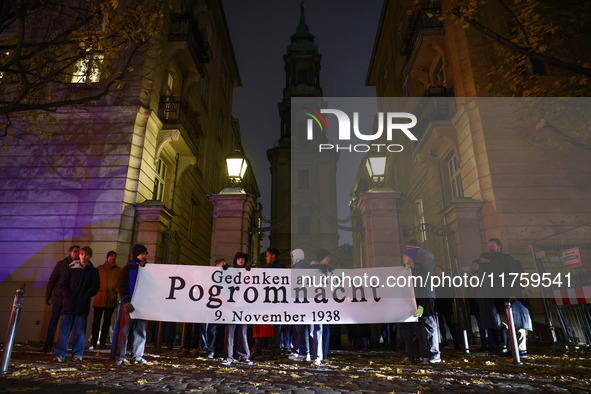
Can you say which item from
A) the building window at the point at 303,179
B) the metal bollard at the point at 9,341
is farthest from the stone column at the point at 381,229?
the building window at the point at 303,179

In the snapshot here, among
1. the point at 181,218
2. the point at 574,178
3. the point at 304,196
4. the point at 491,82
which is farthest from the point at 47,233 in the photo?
the point at 304,196

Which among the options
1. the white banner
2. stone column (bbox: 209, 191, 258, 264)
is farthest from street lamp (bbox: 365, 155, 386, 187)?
the white banner

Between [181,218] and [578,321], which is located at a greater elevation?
[181,218]

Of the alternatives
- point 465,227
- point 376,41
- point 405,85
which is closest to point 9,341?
point 465,227

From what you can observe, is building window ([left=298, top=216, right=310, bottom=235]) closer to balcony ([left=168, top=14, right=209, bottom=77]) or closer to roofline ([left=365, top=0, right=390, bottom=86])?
roofline ([left=365, top=0, right=390, bottom=86])

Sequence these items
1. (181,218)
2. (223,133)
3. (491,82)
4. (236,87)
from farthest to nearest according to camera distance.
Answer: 1. (236,87)
2. (223,133)
3. (181,218)
4. (491,82)

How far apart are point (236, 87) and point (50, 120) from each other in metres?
20.8

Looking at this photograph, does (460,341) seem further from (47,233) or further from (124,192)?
(47,233)

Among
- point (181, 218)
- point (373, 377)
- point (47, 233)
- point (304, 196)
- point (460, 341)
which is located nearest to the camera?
point (373, 377)

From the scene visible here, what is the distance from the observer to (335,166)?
162 feet

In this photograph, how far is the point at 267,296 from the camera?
22.3 feet

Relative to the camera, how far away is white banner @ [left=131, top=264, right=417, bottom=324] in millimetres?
6523

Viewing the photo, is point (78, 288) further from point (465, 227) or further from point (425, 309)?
point (465, 227)

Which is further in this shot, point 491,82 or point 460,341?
point 491,82
